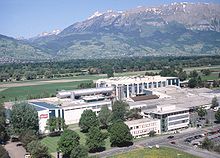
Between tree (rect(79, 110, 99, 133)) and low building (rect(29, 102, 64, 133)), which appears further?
low building (rect(29, 102, 64, 133))

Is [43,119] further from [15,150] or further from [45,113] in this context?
[15,150]

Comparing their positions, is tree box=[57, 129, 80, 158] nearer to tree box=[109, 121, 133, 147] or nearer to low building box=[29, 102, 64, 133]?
tree box=[109, 121, 133, 147]

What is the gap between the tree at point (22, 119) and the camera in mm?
32125

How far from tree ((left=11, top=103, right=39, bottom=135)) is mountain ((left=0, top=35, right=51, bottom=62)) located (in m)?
122

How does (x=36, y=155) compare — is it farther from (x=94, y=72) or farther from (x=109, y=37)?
(x=109, y=37)

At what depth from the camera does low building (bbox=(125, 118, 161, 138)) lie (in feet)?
107

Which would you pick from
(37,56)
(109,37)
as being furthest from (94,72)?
(109,37)

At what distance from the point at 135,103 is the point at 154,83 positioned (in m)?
11.7

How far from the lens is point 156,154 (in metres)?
26.2

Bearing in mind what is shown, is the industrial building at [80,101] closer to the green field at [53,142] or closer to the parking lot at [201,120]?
the green field at [53,142]

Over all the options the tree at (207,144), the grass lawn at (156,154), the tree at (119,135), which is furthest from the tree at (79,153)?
the tree at (207,144)

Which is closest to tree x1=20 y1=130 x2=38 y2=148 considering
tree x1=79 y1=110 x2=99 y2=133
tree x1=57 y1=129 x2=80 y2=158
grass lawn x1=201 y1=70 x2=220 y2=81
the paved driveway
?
the paved driveway

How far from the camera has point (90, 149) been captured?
92.3 ft

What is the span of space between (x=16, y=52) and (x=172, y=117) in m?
140
